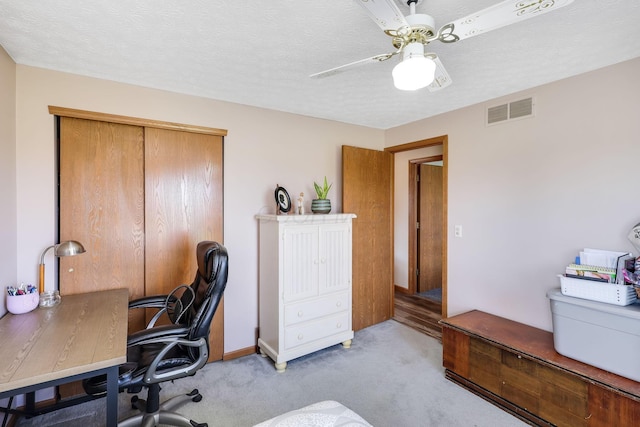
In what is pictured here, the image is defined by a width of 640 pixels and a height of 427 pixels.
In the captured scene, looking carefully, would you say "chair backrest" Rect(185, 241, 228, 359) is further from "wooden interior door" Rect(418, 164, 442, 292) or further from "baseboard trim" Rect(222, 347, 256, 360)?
"wooden interior door" Rect(418, 164, 442, 292)

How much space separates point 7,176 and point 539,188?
3792mm

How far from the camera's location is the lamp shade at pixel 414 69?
129 centimetres

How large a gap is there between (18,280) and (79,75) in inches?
59.2

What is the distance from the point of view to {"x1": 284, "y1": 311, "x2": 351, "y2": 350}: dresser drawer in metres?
2.67

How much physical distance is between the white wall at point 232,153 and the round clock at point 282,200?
0.57 ft

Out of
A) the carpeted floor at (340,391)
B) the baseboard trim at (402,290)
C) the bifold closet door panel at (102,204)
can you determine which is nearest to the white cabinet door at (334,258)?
the carpeted floor at (340,391)

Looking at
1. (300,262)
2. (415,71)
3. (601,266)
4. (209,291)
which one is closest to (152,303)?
(209,291)

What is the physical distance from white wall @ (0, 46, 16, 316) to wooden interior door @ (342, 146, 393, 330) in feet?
8.71

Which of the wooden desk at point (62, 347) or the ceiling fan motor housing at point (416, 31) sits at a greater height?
the ceiling fan motor housing at point (416, 31)

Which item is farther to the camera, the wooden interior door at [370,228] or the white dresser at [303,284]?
the wooden interior door at [370,228]

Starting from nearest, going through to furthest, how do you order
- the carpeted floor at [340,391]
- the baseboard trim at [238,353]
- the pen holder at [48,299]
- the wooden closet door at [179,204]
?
the pen holder at [48,299] < the carpeted floor at [340,391] < the wooden closet door at [179,204] < the baseboard trim at [238,353]

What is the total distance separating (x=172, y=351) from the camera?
1886 mm

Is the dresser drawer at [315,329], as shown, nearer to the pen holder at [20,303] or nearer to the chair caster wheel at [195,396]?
the chair caster wheel at [195,396]

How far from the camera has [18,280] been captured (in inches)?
81.0
